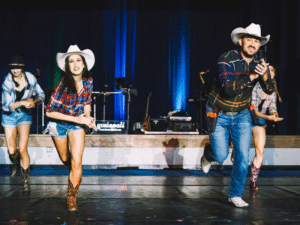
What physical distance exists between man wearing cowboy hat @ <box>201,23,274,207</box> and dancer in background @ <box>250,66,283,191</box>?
3.10ft

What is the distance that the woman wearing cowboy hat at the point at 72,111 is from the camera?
341cm

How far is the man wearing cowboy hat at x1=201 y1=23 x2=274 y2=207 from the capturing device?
134 inches

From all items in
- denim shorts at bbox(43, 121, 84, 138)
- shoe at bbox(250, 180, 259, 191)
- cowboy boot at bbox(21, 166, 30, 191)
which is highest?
denim shorts at bbox(43, 121, 84, 138)

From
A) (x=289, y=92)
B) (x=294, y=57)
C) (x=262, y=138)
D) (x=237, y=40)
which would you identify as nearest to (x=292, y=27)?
(x=294, y=57)

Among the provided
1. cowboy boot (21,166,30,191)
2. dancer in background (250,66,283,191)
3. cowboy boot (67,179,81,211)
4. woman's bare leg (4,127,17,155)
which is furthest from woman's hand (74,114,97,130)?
dancer in background (250,66,283,191)

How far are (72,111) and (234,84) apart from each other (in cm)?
159

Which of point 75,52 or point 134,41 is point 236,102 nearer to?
point 75,52

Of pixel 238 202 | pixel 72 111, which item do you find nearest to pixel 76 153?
pixel 72 111

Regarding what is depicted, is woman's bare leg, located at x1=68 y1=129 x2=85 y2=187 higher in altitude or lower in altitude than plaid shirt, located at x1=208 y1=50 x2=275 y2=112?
lower

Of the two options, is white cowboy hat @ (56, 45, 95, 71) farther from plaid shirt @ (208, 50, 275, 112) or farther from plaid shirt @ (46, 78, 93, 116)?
plaid shirt @ (208, 50, 275, 112)

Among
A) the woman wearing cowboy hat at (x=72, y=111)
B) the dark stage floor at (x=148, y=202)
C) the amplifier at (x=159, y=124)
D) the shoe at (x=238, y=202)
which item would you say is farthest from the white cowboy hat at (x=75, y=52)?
the amplifier at (x=159, y=124)

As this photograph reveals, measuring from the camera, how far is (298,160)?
673 centimetres

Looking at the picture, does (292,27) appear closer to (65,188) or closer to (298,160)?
(298,160)

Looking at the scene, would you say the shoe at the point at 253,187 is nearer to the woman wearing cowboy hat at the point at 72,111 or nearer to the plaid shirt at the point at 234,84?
the plaid shirt at the point at 234,84
